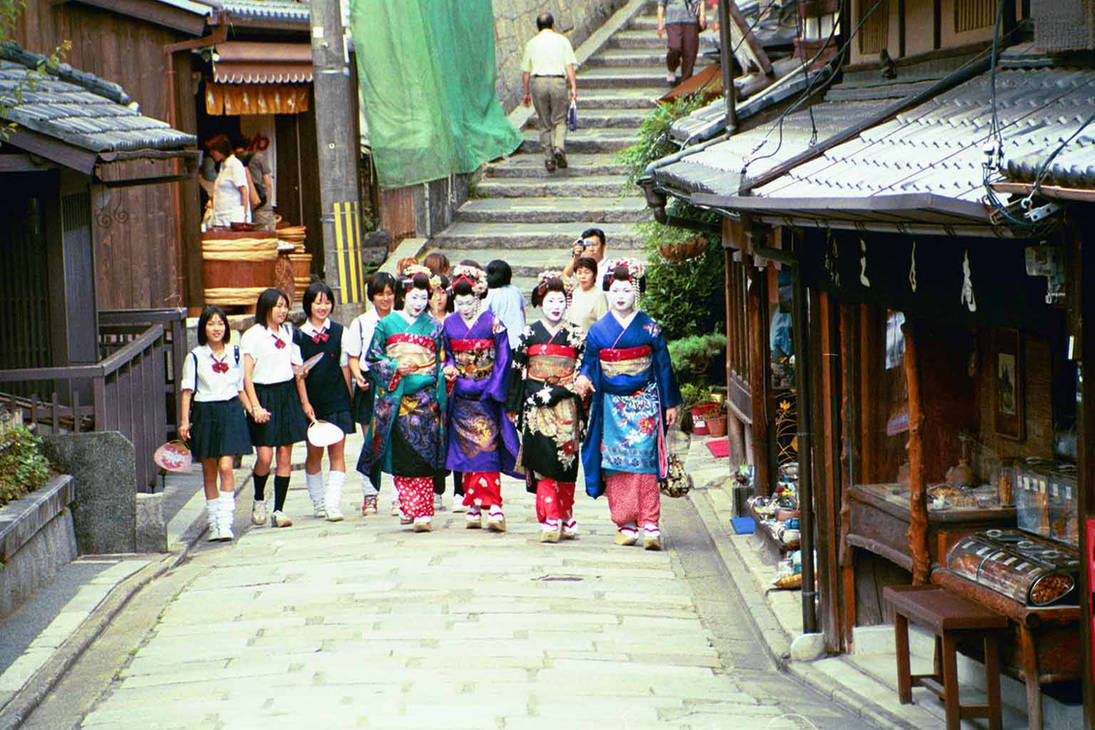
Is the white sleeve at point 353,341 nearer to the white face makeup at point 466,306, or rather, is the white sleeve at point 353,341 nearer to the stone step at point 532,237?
the white face makeup at point 466,306

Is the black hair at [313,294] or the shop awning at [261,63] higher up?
the shop awning at [261,63]

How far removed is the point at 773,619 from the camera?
11031 mm

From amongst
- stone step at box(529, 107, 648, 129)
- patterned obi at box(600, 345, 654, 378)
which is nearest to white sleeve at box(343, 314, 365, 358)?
patterned obi at box(600, 345, 654, 378)

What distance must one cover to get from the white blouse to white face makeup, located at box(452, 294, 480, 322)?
1.94m

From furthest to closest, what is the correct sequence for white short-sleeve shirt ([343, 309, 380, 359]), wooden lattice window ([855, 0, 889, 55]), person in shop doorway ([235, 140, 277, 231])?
person in shop doorway ([235, 140, 277, 231]), white short-sleeve shirt ([343, 309, 380, 359]), wooden lattice window ([855, 0, 889, 55])

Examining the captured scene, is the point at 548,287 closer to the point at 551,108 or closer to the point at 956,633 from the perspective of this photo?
the point at 956,633

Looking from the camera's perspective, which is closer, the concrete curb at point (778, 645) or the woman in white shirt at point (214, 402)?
the concrete curb at point (778, 645)

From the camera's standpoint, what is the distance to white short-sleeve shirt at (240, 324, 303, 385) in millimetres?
14180

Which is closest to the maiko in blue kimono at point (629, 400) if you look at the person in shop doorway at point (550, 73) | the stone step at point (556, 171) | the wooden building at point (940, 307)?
the wooden building at point (940, 307)

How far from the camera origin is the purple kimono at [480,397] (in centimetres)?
1391

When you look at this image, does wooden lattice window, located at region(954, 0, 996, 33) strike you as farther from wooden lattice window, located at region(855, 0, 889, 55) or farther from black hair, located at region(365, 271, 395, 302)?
black hair, located at region(365, 271, 395, 302)

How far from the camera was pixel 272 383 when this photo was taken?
1428cm

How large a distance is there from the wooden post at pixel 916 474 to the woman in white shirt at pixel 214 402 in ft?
21.8

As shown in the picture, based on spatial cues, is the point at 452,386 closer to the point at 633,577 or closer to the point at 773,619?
the point at 633,577
